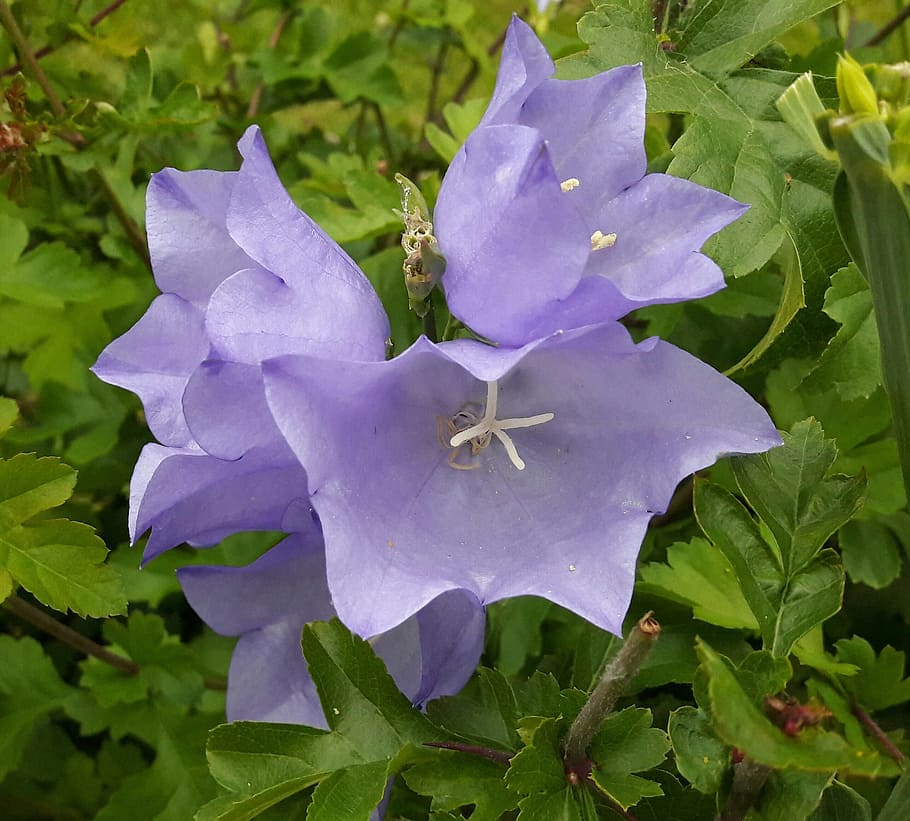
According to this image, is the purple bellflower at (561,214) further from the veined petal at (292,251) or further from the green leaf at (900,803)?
the green leaf at (900,803)

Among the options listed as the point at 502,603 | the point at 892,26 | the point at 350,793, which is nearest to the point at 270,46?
the point at 892,26

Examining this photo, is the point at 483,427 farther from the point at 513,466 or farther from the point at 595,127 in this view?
the point at 595,127

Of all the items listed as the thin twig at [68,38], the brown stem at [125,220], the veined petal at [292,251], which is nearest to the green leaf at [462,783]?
the veined petal at [292,251]

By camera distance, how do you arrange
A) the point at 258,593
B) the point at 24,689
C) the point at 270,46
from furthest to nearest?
the point at 270,46 < the point at 24,689 < the point at 258,593

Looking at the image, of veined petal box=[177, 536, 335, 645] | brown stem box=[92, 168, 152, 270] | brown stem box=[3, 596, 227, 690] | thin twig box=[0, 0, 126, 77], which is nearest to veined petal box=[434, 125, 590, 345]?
veined petal box=[177, 536, 335, 645]

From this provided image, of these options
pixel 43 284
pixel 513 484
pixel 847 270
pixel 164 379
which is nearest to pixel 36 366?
pixel 43 284

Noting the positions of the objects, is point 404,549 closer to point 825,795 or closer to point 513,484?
point 513,484
